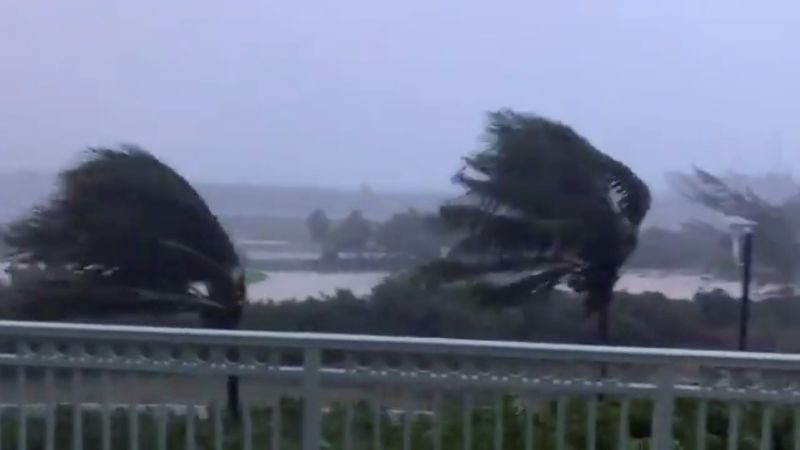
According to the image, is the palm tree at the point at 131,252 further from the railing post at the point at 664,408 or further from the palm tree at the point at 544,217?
the railing post at the point at 664,408

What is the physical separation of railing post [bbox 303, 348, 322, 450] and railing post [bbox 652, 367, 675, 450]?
114 centimetres

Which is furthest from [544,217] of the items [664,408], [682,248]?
[664,408]

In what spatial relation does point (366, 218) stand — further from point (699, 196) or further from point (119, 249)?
point (699, 196)

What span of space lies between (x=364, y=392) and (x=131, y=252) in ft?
6.04

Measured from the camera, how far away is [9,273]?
5.49 metres

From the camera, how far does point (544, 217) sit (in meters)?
5.50

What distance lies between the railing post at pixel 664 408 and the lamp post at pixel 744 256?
155cm

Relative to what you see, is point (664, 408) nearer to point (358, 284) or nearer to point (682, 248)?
point (682, 248)

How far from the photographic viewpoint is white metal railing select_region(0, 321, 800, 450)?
380 centimetres

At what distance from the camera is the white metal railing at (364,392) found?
380 centimetres

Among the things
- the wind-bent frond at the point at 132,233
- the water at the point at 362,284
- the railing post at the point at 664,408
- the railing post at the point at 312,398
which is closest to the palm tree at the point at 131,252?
the wind-bent frond at the point at 132,233

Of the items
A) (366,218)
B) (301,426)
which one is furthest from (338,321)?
(301,426)

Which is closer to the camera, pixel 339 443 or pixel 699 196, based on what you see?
pixel 339 443

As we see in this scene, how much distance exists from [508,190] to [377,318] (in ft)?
2.92
